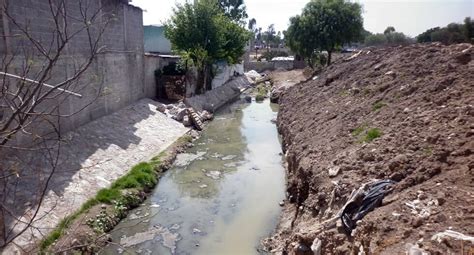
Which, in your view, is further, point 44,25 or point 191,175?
point 191,175

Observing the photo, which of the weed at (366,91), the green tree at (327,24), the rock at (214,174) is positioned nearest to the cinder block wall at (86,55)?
the rock at (214,174)

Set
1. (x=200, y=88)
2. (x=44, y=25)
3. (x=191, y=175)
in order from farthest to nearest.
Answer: (x=200, y=88) < (x=191, y=175) < (x=44, y=25)

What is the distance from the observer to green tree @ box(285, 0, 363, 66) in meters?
26.9

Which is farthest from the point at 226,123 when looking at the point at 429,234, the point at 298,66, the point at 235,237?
the point at 298,66

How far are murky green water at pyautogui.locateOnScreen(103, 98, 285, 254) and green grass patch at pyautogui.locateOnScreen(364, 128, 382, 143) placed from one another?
9.68 ft

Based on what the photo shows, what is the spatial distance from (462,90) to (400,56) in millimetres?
7075

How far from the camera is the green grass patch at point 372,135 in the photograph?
841 centimetres

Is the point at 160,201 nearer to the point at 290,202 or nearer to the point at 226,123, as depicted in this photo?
the point at 290,202

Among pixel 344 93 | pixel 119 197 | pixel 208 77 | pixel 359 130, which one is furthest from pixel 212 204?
pixel 208 77

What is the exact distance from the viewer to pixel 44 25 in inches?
410

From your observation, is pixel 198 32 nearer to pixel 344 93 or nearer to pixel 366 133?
pixel 344 93

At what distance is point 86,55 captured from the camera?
13.2 metres

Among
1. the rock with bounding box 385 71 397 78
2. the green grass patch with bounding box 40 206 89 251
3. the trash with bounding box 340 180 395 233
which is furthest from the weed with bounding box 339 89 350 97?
the green grass patch with bounding box 40 206 89 251

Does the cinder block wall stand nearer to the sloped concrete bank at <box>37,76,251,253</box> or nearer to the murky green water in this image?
the sloped concrete bank at <box>37,76,251,253</box>
